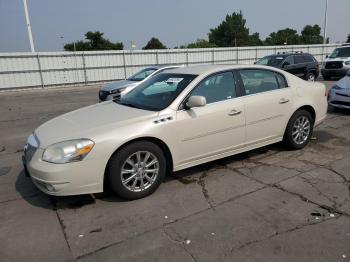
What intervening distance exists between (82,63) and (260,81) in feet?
61.3

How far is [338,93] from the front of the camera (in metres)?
8.48

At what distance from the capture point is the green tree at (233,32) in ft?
274

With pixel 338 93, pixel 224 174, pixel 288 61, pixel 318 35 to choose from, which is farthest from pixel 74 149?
pixel 318 35

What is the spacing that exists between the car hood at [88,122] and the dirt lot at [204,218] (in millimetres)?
828

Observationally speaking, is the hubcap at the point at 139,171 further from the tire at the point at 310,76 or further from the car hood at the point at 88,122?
the tire at the point at 310,76

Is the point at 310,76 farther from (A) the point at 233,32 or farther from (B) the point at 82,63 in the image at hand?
(A) the point at 233,32

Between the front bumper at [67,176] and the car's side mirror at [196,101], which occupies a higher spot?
the car's side mirror at [196,101]

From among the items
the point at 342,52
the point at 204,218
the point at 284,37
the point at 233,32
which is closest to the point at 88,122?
the point at 204,218

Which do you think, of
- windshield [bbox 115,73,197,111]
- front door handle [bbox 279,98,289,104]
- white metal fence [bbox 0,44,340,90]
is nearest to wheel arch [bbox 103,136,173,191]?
windshield [bbox 115,73,197,111]

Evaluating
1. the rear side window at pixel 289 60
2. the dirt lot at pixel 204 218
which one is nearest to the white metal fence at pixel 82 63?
the rear side window at pixel 289 60

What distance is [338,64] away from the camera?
55.4ft

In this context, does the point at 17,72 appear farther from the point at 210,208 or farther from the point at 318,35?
the point at 318,35

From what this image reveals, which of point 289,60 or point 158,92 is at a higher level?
point 158,92

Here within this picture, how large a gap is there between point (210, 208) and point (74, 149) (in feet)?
5.40
